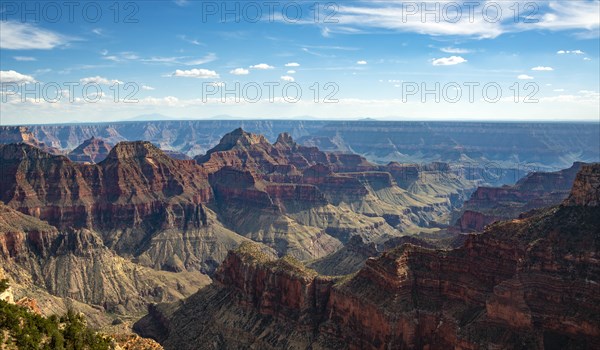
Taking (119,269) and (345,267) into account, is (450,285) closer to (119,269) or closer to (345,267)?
(345,267)

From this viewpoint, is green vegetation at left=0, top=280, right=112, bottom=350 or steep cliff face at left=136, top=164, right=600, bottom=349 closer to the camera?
green vegetation at left=0, top=280, right=112, bottom=350

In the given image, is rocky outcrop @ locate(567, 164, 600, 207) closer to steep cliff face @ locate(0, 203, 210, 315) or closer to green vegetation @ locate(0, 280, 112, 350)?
green vegetation @ locate(0, 280, 112, 350)

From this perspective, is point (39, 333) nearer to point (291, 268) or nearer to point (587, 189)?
point (291, 268)

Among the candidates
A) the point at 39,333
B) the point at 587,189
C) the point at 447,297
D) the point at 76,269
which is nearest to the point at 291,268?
the point at 447,297

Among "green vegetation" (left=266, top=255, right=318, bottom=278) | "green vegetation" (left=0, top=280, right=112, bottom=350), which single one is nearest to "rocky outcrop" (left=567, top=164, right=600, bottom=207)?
"green vegetation" (left=266, top=255, right=318, bottom=278)

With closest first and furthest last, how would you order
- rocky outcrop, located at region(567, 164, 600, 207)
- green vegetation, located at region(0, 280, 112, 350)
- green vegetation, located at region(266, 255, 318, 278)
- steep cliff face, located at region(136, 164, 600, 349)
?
green vegetation, located at region(0, 280, 112, 350) < steep cliff face, located at region(136, 164, 600, 349) < rocky outcrop, located at region(567, 164, 600, 207) < green vegetation, located at region(266, 255, 318, 278)

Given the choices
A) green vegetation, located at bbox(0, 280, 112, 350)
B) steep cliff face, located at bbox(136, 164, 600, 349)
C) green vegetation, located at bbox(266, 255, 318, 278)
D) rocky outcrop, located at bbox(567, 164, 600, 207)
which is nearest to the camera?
green vegetation, located at bbox(0, 280, 112, 350)

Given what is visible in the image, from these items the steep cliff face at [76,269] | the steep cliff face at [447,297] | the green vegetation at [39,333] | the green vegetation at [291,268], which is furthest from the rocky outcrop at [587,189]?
the steep cliff face at [76,269]
